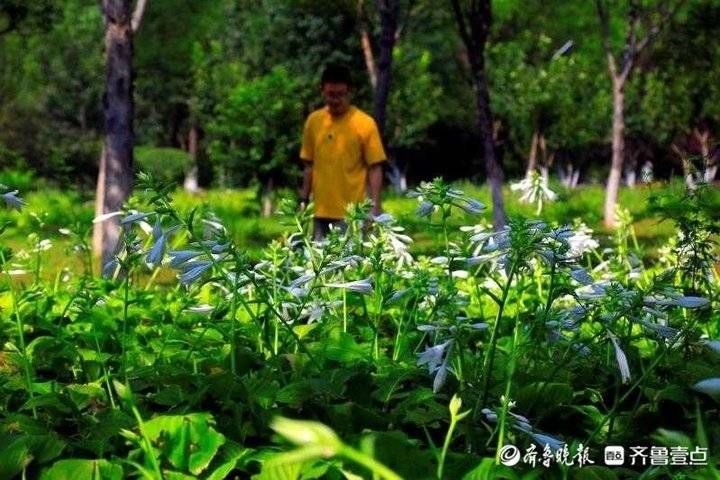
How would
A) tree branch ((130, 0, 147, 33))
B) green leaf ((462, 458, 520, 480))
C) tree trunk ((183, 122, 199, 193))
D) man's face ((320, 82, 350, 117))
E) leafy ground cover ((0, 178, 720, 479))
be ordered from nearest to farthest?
1. green leaf ((462, 458, 520, 480))
2. leafy ground cover ((0, 178, 720, 479))
3. man's face ((320, 82, 350, 117))
4. tree branch ((130, 0, 147, 33))
5. tree trunk ((183, 122, 199, 193))

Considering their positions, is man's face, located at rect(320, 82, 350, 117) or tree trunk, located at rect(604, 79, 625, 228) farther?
tree trunk, located at rect(604, 79, 625, 228)

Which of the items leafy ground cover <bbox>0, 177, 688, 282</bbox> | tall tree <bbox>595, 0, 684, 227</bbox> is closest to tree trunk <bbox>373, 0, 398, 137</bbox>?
leafy ground cover <bbox>0, 177, 688, 282</bbox>

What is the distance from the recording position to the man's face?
5.95 m

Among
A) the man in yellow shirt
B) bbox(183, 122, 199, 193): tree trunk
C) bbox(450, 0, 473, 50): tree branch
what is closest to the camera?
the man in yellow shirt

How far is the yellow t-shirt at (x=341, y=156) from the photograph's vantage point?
20.1 feet

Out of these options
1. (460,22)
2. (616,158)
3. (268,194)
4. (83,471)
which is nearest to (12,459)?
(83,471)

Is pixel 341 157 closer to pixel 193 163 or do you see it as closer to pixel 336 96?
pixel 336 96

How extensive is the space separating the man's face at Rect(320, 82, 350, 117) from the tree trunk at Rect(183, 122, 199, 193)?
2775 cm

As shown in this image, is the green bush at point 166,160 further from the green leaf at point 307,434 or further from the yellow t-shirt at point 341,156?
the green leaf at point 307,434

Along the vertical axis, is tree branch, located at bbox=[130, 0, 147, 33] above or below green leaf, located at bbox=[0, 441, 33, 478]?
above

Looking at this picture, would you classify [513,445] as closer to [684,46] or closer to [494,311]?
[494,311]

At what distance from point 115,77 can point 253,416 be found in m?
5.29

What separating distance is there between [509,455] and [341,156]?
426 centimetres

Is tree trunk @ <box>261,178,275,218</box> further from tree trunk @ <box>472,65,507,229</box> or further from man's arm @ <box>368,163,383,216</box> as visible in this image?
man's arm @ <box>368,163,383,216</box>
